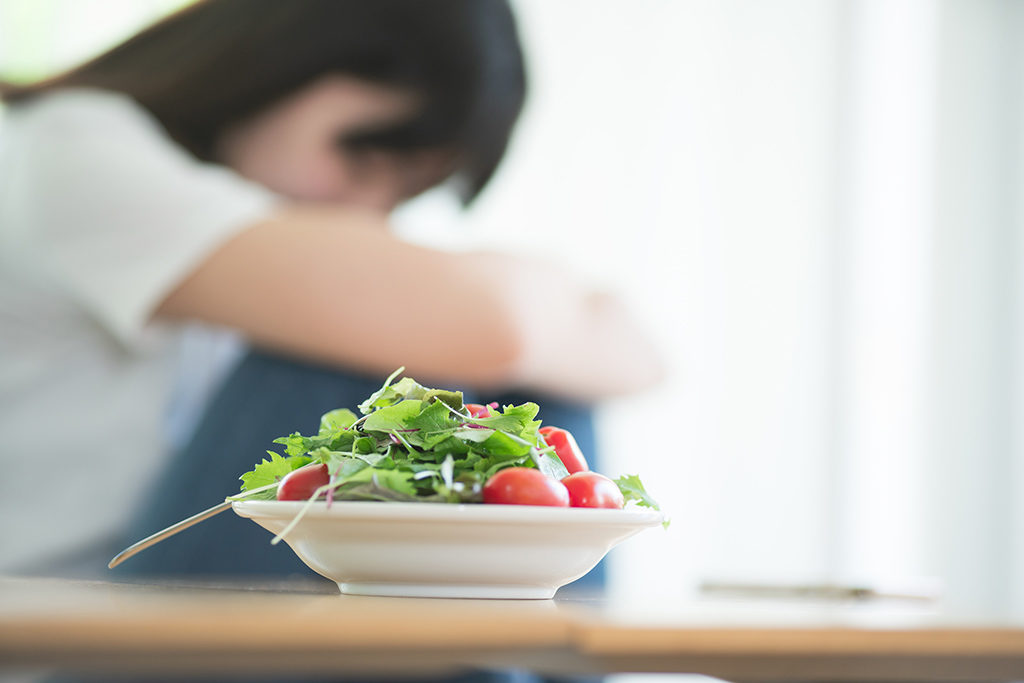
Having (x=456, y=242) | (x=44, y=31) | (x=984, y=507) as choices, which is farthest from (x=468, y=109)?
(x=984, y=507)

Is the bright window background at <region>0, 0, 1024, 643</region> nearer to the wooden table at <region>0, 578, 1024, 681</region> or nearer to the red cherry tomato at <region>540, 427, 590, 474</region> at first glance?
the red cherry tomato at <region>540, 427, 590, 474</region>

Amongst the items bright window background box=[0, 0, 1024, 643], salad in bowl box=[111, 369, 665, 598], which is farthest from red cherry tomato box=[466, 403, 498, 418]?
bright window background box=[0, 0, 1024, 643]

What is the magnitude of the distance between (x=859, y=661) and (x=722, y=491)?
2501 millimetres

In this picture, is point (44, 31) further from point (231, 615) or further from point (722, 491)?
point (231, 615)

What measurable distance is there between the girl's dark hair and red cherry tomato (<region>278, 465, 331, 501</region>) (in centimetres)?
95

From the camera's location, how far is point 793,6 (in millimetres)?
2932

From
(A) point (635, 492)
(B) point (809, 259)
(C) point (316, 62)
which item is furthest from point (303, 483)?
(B) point (809, 259)

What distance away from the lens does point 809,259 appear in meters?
2.92

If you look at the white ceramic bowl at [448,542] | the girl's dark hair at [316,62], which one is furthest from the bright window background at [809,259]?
the white ceramic bowl at [448,542]

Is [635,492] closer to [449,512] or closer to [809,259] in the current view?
[449,512]

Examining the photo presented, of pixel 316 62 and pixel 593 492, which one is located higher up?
pixel 316 62

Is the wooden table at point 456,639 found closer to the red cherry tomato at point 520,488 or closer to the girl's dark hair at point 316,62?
the red cherry tomato at point 520,488

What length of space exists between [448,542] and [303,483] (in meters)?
0.08

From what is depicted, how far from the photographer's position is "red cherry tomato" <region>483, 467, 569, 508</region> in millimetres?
469
